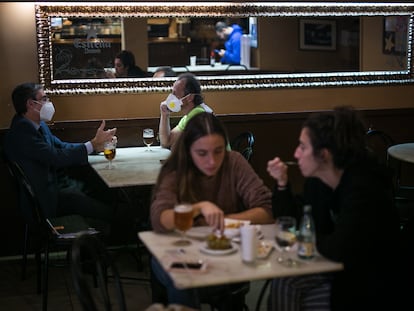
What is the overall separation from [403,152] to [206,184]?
2238 millimetres

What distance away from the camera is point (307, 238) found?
8.86 ft

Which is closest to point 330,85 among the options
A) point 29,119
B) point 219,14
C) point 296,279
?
point 219,14

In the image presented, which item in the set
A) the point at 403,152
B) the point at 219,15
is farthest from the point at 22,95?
the point at 403,152

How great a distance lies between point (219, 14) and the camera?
17.9ft

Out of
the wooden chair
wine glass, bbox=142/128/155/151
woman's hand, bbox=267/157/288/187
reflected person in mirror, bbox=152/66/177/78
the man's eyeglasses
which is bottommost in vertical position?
the wooden chair

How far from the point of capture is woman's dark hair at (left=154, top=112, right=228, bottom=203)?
3195 millimetres

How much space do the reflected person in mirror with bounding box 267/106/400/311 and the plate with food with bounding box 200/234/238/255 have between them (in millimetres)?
310

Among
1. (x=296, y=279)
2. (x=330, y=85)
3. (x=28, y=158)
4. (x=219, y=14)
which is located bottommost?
(x=296, y=279)

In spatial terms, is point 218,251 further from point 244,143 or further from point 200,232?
point 244,143

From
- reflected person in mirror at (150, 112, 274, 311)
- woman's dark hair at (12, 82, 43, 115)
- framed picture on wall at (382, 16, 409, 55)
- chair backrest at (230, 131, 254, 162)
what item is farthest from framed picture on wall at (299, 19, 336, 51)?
reflected person in mirror at (150, 112, 274, 311)

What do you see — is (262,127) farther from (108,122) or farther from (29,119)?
(29,119)

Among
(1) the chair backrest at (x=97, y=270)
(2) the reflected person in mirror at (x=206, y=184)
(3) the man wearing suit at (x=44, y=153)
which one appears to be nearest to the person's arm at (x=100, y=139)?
(3) the man wearing suit at (x=44, y=153)

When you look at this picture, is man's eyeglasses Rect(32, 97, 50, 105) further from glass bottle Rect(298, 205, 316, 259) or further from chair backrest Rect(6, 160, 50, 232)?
glass bottle Rect(298, 205, 316, 259)

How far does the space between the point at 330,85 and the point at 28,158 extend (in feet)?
8.81
